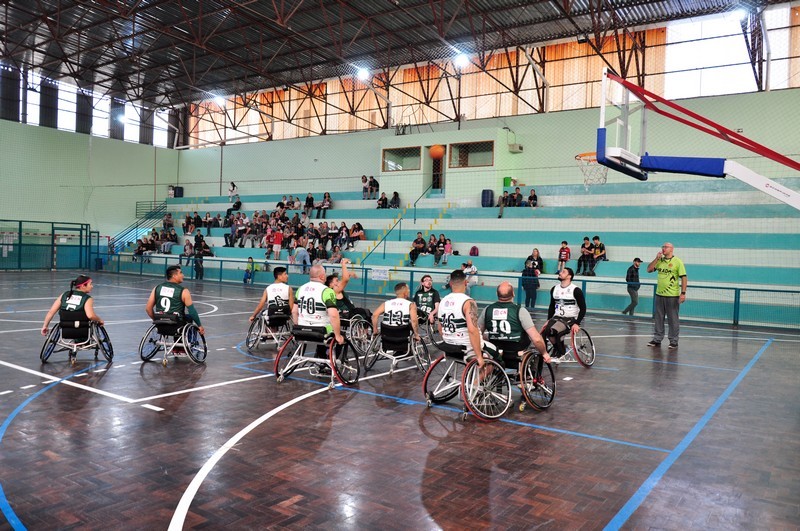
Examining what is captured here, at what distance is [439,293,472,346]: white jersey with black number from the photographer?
6539mm

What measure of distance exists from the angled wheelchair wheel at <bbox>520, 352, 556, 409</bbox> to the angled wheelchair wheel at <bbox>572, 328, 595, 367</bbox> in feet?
7.98

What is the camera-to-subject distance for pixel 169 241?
2967cm

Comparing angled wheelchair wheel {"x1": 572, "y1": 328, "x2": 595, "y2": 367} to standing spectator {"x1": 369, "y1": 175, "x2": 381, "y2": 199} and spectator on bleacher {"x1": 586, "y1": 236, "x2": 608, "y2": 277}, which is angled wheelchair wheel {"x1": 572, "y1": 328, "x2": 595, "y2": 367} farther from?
standing spectator {"x1": 369, "y1": 175, "x2": 381, "y2": 199}

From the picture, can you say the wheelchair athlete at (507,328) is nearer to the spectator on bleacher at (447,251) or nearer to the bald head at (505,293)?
the bald head at (505,293)

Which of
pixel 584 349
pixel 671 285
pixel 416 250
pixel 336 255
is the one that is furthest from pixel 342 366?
pixel 336 255

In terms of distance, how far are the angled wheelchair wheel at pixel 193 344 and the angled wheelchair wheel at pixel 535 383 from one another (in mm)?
4592

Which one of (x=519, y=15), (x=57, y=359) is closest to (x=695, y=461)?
(x=57, y=359)

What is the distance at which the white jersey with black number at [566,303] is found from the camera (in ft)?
30.4

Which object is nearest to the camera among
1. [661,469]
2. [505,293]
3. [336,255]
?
[661,469]

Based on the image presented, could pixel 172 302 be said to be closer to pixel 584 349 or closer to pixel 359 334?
pixel 359 334

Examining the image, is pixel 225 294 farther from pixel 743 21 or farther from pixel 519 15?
pixel 743 21

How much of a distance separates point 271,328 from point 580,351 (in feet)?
17.0

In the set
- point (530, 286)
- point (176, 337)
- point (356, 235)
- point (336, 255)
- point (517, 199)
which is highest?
point (517, 199)

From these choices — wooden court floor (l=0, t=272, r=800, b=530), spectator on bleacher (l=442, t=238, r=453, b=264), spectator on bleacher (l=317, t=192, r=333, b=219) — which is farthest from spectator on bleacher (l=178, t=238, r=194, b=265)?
wooden court floor (l=0, t=272, r=800, b=530)
